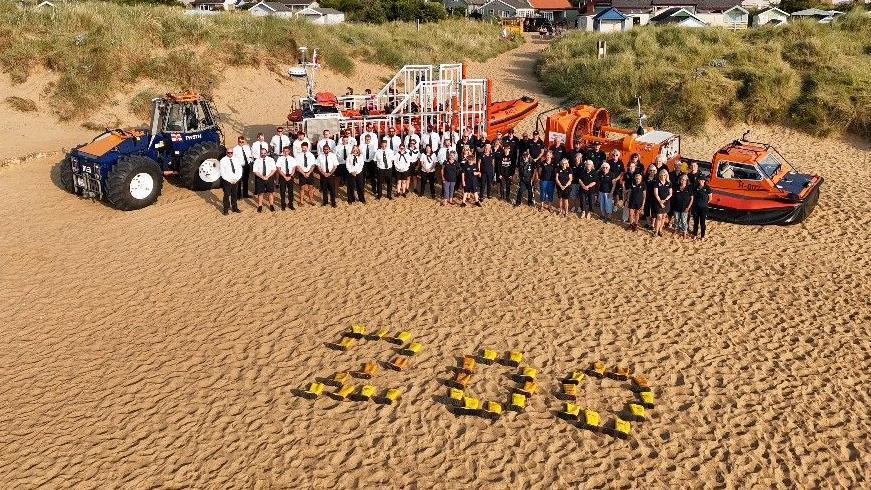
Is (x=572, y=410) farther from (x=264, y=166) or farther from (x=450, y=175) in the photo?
(x=264, y=166)

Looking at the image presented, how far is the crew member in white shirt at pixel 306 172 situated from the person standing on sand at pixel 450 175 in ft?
8.36

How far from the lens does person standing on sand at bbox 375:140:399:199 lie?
44.0ft

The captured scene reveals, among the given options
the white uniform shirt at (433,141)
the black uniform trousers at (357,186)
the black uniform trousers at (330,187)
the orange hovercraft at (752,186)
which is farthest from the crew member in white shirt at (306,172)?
the orange hovercraft at (752,186)

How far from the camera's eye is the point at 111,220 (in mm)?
13188

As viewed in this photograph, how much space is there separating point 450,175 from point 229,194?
169 inches

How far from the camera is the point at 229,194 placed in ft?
43.3

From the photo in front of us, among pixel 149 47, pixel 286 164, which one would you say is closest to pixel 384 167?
pixel 286 164

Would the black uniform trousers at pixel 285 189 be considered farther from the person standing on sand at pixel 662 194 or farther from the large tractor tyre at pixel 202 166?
the person standing on sand at pixel 662 194

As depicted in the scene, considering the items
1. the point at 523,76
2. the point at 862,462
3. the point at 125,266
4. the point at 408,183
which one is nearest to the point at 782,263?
the point at 862,462

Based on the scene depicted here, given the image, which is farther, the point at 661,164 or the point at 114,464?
the point at 661,164

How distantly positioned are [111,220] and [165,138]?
201 cm

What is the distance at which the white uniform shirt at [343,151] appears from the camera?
13.5 metres

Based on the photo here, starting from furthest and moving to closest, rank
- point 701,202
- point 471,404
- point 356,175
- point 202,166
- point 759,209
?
1. point 202,166
2. point 356,175
3. point 759,209
4. point 701,202
5. point 471,404

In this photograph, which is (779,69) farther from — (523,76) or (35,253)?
(35,253)
